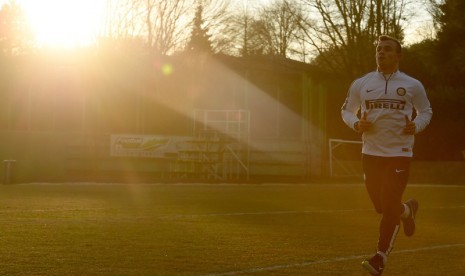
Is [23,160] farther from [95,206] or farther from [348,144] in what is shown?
[95,206]

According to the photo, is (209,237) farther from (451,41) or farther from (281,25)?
(281,25)

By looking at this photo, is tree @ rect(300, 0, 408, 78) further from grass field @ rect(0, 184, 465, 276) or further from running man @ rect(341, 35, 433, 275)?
running man @ rect(341, 35, 433, 275)

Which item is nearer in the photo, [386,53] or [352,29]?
[386,53]

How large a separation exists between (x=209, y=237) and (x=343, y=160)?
98.2ft

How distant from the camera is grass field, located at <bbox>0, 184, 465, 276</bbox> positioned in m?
8.77

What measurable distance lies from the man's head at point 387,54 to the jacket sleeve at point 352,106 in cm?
36

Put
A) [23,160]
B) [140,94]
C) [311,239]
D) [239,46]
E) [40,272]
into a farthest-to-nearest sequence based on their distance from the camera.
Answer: [239,46] < [140,94] < [23,160] < [311,239] < [40,272]

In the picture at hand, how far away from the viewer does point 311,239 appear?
11.8 meters

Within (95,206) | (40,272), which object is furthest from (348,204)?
(40,272)

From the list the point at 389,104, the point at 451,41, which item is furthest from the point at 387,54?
the point at 451,41

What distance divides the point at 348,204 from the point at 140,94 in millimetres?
24695

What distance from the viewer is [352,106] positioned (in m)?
8.78

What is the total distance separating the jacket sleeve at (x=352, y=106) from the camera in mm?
8688

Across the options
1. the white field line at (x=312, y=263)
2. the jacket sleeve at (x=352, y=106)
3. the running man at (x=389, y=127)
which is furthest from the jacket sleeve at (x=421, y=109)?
the white field line at (x=312, y=263)
